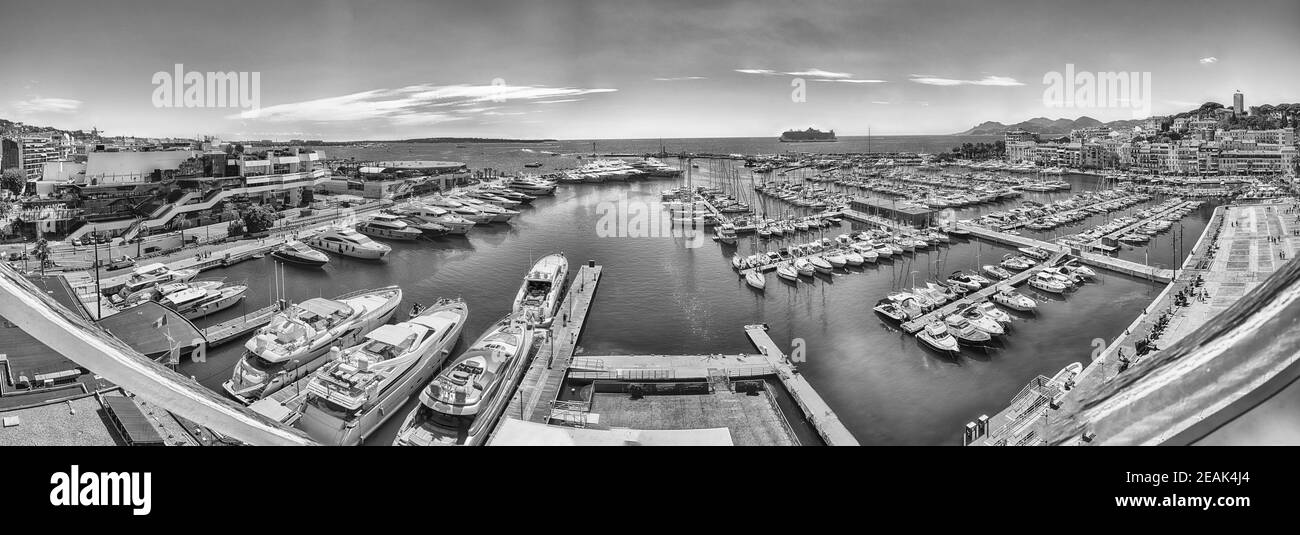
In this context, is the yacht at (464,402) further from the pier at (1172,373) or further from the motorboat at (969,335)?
the motorboat at (969,335)

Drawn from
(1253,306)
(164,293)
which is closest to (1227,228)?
(1253,306)

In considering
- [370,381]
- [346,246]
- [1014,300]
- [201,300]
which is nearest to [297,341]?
[370,381]

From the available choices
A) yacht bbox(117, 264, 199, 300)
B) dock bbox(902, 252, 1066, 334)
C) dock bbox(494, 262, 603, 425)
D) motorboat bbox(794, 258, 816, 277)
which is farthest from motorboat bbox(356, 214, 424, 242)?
dock bbox(902, 252, 1066, 334)

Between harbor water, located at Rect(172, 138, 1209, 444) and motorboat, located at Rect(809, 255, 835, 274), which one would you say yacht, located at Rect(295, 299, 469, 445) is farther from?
motorboat, located at Rect(809, 255, 835, 274)

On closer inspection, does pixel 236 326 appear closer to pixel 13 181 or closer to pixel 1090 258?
pixel 13 181

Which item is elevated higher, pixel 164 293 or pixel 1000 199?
pixel 1000 199
